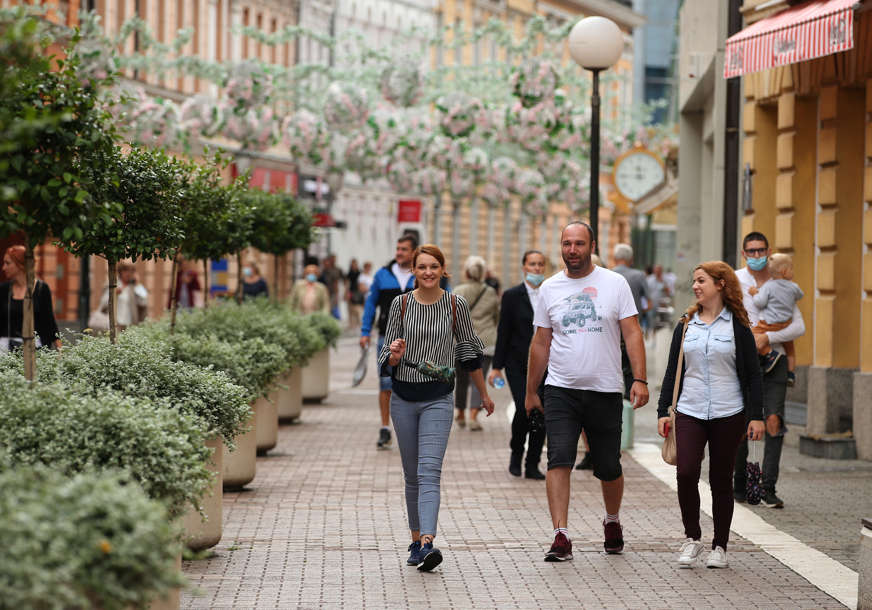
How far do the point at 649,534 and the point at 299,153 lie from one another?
23.7m

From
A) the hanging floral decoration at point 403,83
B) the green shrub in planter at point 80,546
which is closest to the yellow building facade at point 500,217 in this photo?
the hanging floral decoration at point 403,83

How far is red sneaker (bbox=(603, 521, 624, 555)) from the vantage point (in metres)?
Result: 9.59

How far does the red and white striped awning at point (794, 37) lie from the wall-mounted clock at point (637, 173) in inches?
247

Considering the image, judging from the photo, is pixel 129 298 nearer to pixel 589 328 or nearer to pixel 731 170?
pixel 731 170

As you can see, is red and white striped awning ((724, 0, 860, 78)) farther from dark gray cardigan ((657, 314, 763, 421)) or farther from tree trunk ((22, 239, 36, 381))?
tree trunk ((22, 239, 36, 381))

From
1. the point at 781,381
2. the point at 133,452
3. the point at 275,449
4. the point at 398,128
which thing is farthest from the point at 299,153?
the point at 133,452

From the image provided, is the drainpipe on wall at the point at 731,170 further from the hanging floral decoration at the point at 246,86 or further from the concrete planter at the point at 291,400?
the hanging floral decoration at the point at 246,86

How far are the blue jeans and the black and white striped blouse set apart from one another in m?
0.16

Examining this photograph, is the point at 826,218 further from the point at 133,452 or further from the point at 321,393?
the point at 133,452

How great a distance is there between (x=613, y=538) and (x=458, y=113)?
21943mm

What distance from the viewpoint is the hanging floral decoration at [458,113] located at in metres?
31.0

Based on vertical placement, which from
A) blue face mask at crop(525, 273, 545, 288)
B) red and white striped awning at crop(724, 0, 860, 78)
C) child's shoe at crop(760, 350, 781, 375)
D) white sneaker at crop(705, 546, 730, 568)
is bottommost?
white sneaker at crop(705, 546, 730, 568)

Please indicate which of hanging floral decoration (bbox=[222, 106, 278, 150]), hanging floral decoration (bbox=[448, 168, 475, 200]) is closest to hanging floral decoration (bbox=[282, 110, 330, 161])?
hanging floral decoration (bbox=[222, 106, 278, 150])

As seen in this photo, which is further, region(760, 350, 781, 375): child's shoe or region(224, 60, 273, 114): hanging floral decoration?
region(224, 60, 273, 114): hanging floral decoration
